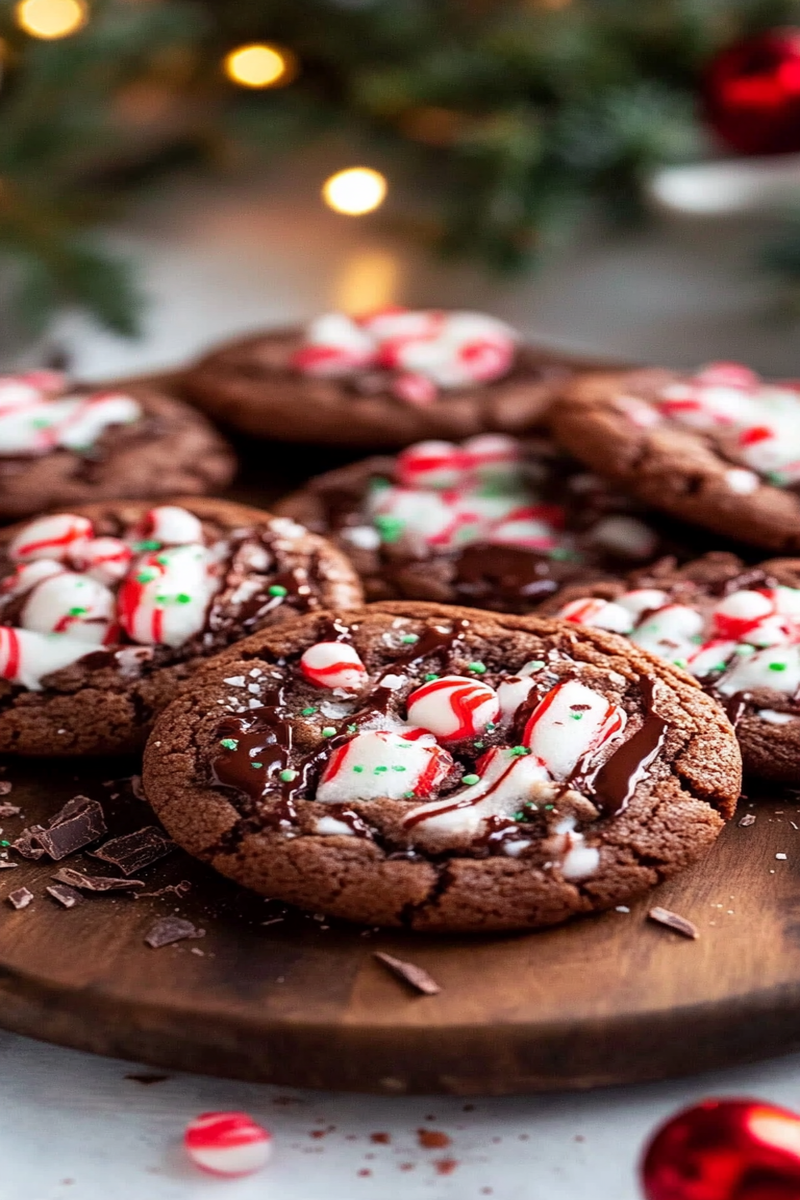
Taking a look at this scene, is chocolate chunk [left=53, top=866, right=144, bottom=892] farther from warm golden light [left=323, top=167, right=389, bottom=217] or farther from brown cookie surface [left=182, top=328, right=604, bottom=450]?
warm golden light [left=323, top=167, right=389, bottom=217]

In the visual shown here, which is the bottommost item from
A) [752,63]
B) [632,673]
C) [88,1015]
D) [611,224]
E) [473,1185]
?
[473,1185]

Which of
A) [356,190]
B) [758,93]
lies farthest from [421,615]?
[356,190]

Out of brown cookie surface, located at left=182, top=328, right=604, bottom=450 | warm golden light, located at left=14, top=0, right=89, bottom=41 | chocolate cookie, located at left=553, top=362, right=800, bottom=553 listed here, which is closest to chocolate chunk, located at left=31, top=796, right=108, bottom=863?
chocolate cookie, located at left=553, top=362, right=800, bottom=553

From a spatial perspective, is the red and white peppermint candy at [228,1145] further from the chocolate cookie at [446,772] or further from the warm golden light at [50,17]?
the warm golden light at [50,17]

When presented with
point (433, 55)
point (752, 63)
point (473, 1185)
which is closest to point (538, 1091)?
point (473, 1185)

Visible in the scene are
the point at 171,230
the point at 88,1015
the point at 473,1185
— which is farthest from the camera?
the point at 171,230

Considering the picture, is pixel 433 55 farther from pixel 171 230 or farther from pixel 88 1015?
pixel 88 1015

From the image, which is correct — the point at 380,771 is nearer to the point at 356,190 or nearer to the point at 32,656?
the point at 32,656
